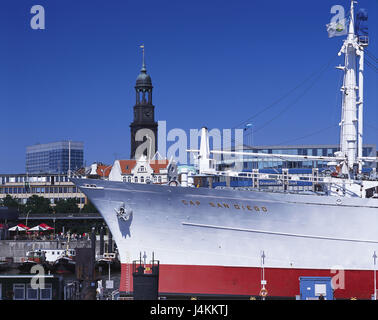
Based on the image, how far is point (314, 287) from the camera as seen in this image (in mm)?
31500

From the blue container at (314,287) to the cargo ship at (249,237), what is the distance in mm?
2735

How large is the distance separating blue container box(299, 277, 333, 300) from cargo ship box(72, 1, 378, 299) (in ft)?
8.97

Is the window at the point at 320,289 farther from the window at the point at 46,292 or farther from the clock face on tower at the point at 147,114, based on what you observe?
the clock face on tower at the point at 147,114

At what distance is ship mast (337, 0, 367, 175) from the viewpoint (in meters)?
36.9

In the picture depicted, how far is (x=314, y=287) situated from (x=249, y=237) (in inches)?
178

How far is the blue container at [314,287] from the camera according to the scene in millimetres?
31359

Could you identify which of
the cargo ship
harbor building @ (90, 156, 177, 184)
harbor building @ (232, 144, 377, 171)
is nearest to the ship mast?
the cargo ship

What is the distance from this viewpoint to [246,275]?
34344 mm

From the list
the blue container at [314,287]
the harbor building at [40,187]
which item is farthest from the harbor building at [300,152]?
the blue container at [314,287]

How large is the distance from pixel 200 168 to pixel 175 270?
581cm

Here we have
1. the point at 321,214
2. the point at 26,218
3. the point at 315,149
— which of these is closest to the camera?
the point at 321,214

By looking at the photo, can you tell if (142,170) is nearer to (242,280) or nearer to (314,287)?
(242,280)
